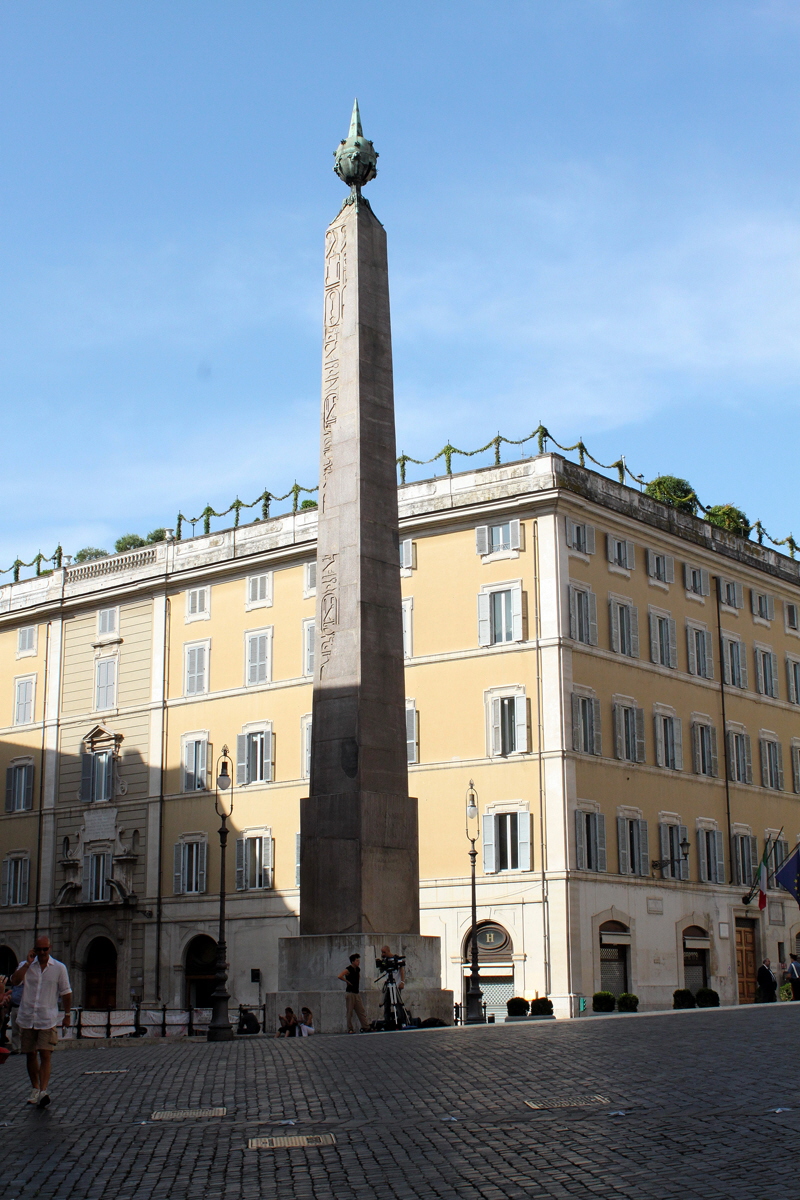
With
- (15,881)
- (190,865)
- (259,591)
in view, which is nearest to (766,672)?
(259,591)

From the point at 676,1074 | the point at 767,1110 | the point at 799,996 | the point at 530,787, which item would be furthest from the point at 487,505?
the point at 767,1110

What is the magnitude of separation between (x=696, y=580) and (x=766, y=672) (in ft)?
14.8

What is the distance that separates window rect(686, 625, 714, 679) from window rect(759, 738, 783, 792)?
11.1 feet

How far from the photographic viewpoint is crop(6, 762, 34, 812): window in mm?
52375

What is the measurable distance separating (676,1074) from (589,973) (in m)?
25.9

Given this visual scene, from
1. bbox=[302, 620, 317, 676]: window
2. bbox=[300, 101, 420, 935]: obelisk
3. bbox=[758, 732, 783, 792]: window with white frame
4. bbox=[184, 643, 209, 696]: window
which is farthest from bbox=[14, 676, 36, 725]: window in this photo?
bbox=[300, 101, 420, 935]: obelisk

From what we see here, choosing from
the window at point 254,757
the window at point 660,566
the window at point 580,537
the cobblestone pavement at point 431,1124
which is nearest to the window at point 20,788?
the window at point 254,757

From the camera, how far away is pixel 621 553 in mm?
44125

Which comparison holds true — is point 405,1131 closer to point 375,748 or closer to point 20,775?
point 375,748

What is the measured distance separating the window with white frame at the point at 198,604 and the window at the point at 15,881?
990cm

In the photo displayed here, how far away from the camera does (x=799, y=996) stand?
39.4 m

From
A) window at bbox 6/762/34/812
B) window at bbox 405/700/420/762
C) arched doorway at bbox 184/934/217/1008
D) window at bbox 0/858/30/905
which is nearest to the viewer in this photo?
window at bbox 405/700/420/762

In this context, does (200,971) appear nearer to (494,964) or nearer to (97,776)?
(97,776)

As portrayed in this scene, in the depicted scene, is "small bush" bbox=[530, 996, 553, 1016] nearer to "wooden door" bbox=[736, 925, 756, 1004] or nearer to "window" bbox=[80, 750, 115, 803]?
"wooden door" bbox=[736, 925, 756, 1004]
